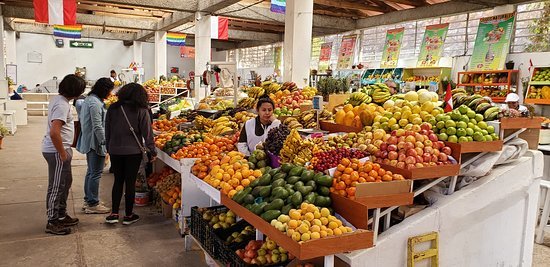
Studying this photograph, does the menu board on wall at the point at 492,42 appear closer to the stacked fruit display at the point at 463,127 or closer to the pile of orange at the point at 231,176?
the stacked fruit display at the point at 463,127

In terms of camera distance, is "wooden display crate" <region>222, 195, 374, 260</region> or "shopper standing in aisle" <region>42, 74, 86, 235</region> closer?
"wooden display crate" <region>222, 195, 374, 260</region>

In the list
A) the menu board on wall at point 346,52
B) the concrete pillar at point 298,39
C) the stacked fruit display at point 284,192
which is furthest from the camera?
the menu board on wall at point 346,52

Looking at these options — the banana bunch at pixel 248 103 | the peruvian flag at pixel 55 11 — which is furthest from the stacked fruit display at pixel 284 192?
the peruvian flag at pixel 55 11

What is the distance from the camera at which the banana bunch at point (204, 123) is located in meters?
5.86

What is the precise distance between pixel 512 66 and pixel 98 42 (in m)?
21.1

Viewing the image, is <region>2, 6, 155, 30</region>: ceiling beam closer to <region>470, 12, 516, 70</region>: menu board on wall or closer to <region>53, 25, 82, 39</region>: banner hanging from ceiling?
<region>53, 25, 82, 39</region>: banner hanging from ceiling

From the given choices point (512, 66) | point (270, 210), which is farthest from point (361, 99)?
point (512, 66)

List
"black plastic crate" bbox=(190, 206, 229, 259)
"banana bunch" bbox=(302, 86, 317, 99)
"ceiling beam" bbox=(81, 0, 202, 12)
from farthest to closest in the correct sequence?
"ceiling beam" bbox=(81, 0, 202, 12), "banana bunch" bbox=(302, 86, 317, 99), "black plastic crate" bbox=(190, 206, 229, 259)

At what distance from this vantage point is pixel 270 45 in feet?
77.0

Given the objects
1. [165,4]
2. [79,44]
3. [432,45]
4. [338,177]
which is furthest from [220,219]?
[79,44]

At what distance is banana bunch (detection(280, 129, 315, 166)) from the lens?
3264 mm

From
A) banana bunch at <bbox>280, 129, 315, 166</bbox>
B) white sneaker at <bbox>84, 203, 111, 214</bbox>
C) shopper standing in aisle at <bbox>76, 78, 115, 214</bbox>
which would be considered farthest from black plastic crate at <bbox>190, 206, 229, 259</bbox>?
white sneaker at <bbox>84, 203, 111, 214</bbox>

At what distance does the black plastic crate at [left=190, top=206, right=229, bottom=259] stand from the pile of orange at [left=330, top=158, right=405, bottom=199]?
116 centimetres

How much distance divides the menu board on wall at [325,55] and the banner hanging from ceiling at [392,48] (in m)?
3.78
